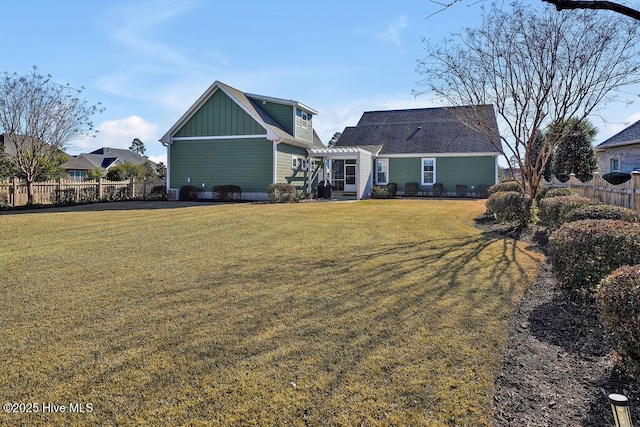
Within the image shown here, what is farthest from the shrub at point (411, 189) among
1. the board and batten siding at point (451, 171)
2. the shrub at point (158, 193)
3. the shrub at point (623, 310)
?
the shrub at point (623, 310)

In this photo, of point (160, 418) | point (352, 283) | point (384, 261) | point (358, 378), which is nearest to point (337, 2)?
point (384, 261)

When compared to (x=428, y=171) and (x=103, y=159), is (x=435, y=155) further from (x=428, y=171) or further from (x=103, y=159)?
(x=103, y=159)

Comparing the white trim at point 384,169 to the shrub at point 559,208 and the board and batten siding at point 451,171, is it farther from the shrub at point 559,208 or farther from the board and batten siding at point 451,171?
the shrub at point 559,208

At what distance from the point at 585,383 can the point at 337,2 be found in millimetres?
7440

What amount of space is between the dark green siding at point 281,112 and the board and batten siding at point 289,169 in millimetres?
1264

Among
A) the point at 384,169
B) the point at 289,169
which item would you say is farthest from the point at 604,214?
the point at 384,169

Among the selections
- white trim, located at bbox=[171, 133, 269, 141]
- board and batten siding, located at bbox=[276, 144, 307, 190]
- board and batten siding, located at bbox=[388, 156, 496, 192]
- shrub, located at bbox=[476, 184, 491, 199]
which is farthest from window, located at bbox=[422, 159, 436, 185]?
white trim, located at bbox=[171, 133, 269, 141]

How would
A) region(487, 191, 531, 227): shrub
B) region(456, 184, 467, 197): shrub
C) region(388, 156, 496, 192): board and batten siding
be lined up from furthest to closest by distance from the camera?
region(456, 184, 467, 197): shrub → region(388, 156, 496, 192): board and batten siding → region(487, 191, 531, 227): shrub

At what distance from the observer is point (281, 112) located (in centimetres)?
2214

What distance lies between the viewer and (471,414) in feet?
8.21

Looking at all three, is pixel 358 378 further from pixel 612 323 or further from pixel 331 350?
pixel 612 323

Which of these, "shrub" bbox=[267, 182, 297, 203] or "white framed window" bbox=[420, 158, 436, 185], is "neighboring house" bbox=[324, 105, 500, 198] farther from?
"shrub" bbox=[267, 182, 297, 203]

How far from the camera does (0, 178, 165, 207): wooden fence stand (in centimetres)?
1681

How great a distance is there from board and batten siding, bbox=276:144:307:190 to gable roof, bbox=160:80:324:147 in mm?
429
